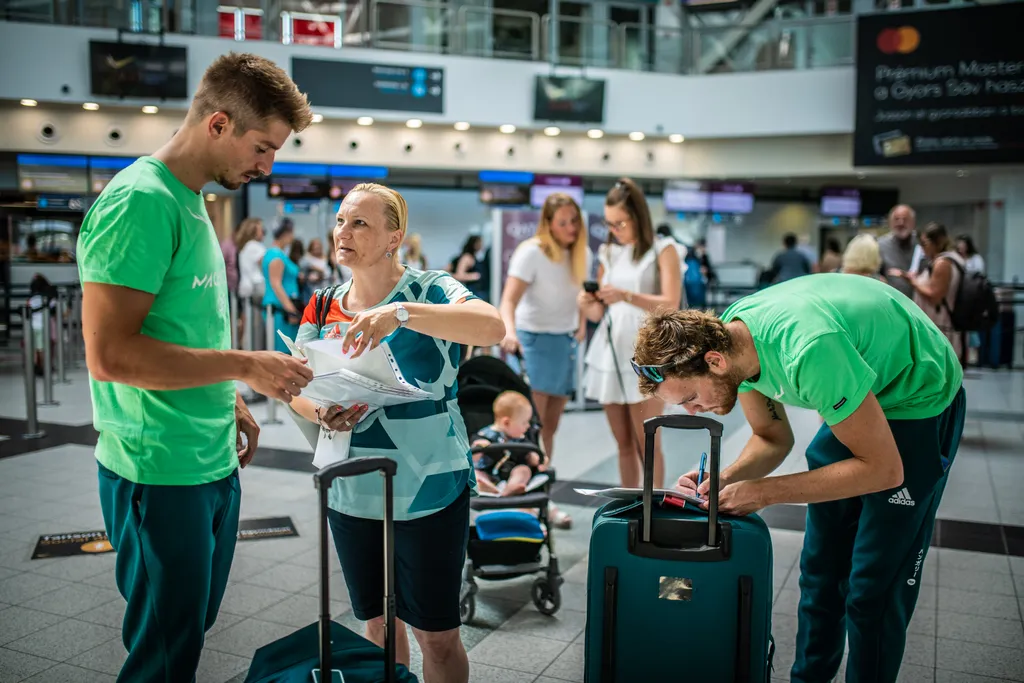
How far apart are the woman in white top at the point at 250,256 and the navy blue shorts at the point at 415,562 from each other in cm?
790

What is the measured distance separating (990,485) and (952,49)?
32.2 ft

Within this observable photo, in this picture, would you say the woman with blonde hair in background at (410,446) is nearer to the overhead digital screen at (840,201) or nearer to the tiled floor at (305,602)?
the tiled floor at (305,602)

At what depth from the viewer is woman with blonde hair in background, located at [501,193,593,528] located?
4574 mm

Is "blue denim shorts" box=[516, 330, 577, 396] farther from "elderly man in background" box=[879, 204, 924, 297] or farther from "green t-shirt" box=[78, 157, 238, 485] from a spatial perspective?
"elderly man in background" box=[879, 204, 924, 297]

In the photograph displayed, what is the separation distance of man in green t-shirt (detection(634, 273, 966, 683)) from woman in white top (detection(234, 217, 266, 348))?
8094 millimetres

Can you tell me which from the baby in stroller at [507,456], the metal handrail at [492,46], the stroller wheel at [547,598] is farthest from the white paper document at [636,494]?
the metal handrail at [492,46]

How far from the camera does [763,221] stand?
21.0 m

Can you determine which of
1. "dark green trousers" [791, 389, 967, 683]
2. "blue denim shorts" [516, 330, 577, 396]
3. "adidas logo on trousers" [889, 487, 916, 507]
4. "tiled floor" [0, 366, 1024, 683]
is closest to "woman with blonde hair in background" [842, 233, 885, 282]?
"tiled floor" [0, 366, 1024, 683]

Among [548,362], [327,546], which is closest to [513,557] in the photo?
[548,362]

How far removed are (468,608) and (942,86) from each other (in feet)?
42.0

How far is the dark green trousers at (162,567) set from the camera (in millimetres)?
1779

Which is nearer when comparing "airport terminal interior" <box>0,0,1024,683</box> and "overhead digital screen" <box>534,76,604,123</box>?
"airport terminal interior" <box>0,0,1024,683</box>

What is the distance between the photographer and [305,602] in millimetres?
3580

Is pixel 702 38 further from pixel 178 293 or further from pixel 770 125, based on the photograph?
pixel 178 293
